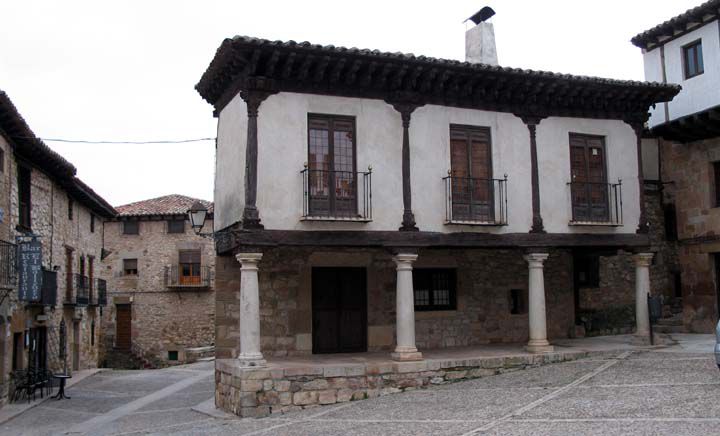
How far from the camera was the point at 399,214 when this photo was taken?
14.2 m

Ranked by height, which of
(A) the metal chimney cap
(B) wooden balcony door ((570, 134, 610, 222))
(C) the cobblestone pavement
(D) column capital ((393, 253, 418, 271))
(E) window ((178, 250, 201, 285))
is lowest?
(C) the cobblestone pavement

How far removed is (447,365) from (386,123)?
4.72m

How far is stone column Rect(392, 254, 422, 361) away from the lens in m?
13.8

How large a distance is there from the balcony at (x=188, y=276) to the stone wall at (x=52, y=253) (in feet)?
16.1

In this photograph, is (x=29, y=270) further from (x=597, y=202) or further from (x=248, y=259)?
(x=597, y=202)

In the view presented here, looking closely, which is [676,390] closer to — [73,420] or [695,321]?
[695,321]

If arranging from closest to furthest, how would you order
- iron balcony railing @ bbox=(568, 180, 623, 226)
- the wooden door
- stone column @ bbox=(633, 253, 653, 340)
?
iron balcony railing @ bbox=(568, 180, 623, 226) → stone column @ bbox=(633, 253, 653, 340) → the wooden door

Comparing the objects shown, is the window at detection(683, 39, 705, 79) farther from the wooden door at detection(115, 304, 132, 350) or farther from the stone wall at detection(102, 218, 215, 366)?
the wooden door at detection(115, 304, 132, 350)

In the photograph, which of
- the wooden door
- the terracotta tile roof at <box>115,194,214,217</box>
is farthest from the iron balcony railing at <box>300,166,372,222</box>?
the wooden door

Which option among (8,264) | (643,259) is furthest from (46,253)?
(643,259)

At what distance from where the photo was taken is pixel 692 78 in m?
19.5

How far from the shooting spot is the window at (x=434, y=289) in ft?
54.1

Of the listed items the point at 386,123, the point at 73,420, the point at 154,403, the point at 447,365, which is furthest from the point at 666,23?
the point at 73,420

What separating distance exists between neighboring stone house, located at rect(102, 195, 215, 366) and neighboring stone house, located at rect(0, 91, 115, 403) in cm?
470
